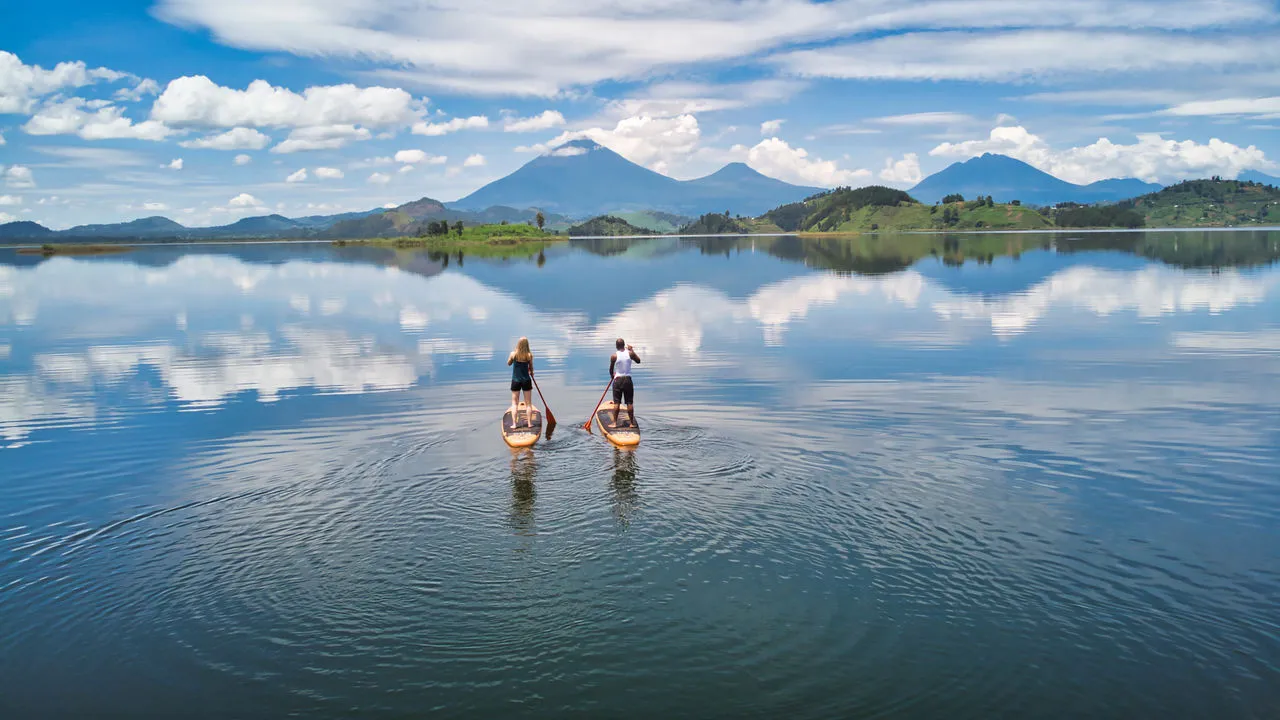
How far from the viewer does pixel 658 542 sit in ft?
57.0

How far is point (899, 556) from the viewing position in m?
16.5

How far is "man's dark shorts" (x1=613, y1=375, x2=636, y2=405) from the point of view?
27391 millimetres

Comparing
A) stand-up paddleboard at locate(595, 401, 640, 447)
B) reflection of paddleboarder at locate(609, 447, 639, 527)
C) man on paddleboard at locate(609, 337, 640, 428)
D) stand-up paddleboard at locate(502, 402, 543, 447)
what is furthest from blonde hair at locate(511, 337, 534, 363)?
reflection of paddleboarder at locate(609, 447, 639, 527)

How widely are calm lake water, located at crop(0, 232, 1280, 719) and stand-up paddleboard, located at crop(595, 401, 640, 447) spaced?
0.68 metres

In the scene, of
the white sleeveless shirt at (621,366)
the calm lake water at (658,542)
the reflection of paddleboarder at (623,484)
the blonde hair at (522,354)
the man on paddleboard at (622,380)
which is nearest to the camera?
the calm lake water at (658,542)

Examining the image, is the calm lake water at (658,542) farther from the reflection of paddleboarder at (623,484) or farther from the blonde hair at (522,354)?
the blonde hair at (522,354)

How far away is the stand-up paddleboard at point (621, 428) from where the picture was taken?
25422mm

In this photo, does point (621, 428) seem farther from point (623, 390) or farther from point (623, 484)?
point (623, 484)

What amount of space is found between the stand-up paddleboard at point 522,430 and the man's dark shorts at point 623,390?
9.65ft

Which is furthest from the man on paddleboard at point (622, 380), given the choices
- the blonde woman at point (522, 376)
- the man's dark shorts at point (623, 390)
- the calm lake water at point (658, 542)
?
the blonde woman at point (522, 376)

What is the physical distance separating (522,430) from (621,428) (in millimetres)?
3533

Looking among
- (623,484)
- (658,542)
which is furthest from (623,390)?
(658,542)

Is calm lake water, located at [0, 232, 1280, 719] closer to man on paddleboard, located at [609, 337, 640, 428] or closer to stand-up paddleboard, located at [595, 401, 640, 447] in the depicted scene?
stand-up paddleboard, located at [595, 401, 640, 447]

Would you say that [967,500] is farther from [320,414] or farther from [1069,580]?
[320,414]
